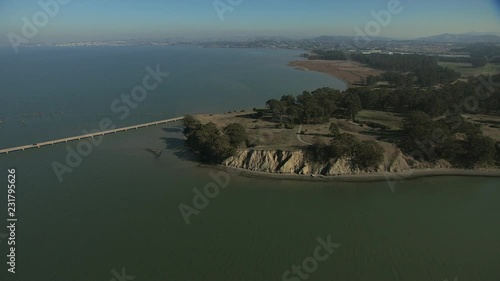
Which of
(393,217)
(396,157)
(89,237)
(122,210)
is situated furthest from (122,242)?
(396,157)

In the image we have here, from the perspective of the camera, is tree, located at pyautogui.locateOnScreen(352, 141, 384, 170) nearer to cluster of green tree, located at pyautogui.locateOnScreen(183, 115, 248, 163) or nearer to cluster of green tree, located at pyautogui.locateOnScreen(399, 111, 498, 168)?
cluster of green tree, located at pyautogui.locateOnScreen(399, 111, 498, 168)

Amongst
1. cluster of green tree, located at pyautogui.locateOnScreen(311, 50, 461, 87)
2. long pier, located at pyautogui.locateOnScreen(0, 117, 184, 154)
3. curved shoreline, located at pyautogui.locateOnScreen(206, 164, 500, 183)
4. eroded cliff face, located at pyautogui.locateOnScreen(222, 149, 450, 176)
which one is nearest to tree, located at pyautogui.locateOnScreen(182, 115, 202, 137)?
long pier, located at pyautogui.locateOnScreen(0, 117, 184, 154)

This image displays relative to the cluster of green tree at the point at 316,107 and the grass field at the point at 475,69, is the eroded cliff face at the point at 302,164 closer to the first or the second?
the cluster of green tree at the point at 316,107

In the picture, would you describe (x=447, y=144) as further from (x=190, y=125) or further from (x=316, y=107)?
(x=190, y=125)

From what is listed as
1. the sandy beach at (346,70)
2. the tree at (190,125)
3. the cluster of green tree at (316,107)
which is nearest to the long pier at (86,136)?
the tree at (190,125)

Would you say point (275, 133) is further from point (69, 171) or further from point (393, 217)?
point (69, 171)
